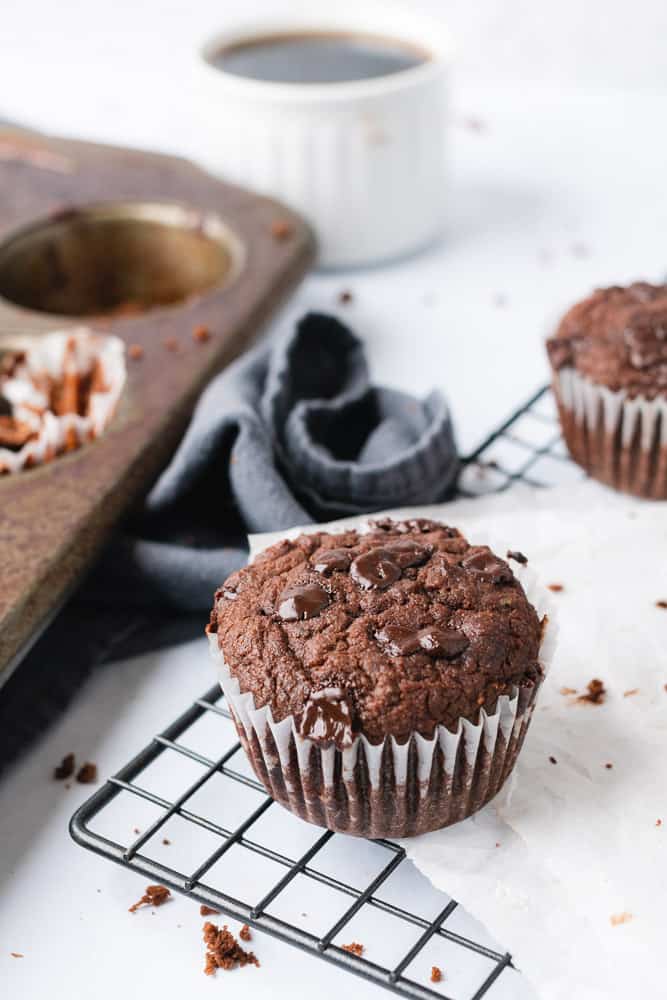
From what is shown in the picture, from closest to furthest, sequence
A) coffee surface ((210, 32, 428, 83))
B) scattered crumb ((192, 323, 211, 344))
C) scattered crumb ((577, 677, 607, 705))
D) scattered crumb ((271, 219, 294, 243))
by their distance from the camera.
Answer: scattered crumb ((577, 677, 607, 705)), scattered crumb ((192, 323, 211, 344)), scattered crumb ((271, 219, 294, 243)), coffee surface ((210, 32, 428, 83))

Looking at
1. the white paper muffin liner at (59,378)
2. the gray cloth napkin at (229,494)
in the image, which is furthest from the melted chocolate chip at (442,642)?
the white paper muffin liner at (59,378)

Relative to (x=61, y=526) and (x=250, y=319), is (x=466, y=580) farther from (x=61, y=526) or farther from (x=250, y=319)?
(x=250, y=319)

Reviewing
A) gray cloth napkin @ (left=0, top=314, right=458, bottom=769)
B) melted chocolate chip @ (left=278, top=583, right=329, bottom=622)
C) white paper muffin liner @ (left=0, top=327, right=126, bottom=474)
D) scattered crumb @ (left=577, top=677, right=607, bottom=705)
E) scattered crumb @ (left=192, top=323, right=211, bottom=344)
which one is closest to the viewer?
melted chocolate chip @ (left=278, top=583, right=329, bottom=622)

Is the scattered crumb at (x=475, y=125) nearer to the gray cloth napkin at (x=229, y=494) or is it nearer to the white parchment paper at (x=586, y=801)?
the gray cloth napkin at (x=229, y=494)

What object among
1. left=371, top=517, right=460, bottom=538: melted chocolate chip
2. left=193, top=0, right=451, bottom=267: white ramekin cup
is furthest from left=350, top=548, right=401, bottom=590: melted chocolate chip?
left=193, top=0, right=451, bottom=267: white ramekin cup

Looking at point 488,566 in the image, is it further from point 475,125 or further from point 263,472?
point 475,125

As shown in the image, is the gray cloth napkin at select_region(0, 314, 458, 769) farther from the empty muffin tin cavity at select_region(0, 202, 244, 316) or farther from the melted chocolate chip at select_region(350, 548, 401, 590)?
the empty muffin tin cavity at select_region(0, 202, 244, 316)
